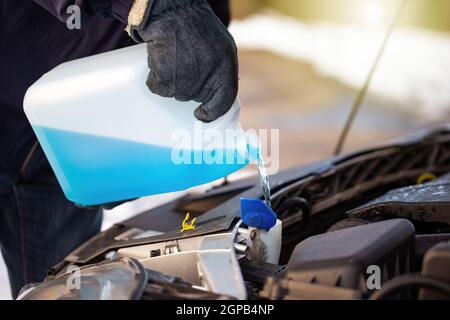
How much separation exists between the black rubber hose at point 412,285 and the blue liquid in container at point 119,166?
17.3 inches

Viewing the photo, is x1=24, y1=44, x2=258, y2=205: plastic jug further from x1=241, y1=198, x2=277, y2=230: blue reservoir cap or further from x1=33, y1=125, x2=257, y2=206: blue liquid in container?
x1=241, y1=198, x2=277, y2=230: blue reservoir cap

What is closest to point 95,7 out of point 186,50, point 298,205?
point 186,50

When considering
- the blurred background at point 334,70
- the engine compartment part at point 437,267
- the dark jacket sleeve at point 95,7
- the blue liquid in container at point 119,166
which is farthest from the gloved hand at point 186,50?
the blurred background at point 334,70

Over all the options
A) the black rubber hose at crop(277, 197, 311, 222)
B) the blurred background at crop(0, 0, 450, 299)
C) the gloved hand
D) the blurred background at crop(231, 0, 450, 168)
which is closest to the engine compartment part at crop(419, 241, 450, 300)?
the gloved hand

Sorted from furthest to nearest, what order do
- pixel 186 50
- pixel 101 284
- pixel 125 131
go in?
pixel 125 131 → pixel 186 50 → pixel 101 284

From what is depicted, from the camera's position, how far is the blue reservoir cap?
0.95m

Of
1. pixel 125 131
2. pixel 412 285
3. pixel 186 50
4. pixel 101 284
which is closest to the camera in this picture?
pixel 412 285

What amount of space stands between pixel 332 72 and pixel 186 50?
3.02 m

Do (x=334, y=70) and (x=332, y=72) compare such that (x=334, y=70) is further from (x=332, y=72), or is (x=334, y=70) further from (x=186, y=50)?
(x=186, y=50)

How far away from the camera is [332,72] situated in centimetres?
379
